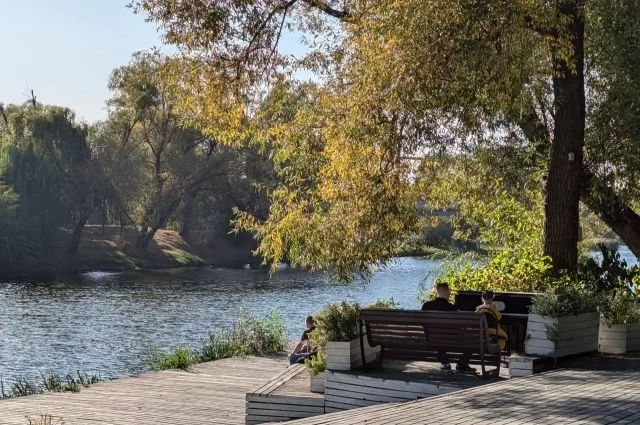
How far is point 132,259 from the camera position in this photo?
2373 inches

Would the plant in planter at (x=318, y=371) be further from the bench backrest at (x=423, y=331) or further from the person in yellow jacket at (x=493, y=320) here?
the person in yellow jacket at (x=493, y=320)

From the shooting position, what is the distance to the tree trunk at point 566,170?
44.5 feet

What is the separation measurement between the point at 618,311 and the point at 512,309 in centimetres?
129

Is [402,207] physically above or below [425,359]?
above

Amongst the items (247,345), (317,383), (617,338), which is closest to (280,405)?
(317,383)

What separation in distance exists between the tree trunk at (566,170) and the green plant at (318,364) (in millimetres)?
5307

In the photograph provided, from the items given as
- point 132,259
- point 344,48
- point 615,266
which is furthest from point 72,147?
point 615,266

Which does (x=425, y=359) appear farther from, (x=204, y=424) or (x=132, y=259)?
(x=132, y=259)

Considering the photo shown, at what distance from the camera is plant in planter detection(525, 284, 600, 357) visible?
9.56 meters

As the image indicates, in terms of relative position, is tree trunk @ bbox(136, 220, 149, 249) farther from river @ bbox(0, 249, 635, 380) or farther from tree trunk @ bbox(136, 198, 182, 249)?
river @ bbox(0, 249, 635, 380)

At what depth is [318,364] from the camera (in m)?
9.33

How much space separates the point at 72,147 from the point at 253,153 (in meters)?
10.7

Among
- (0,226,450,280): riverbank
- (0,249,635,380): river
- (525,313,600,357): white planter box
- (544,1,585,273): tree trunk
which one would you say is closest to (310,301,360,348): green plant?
(525,313,600,357): white planter box

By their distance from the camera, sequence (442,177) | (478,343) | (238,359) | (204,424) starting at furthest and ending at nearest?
(442,177)
(238,359)
(204,424)
(478,343)
